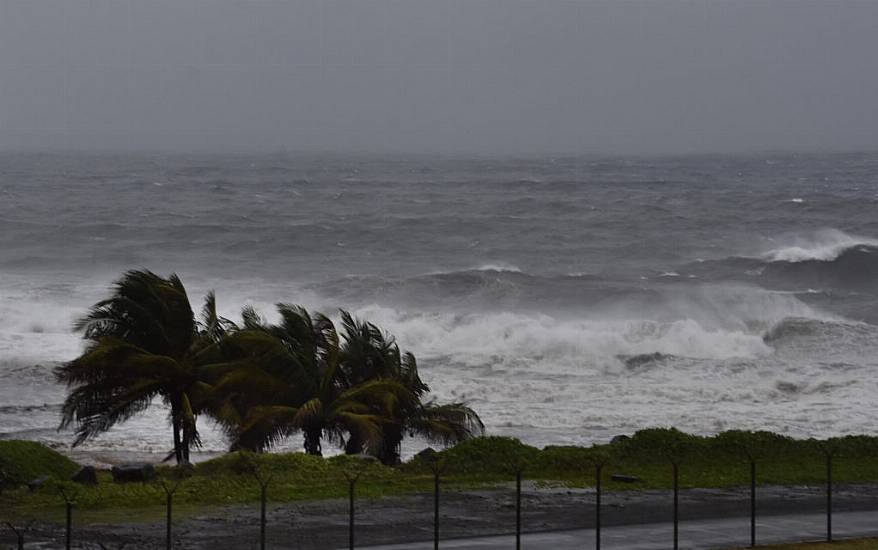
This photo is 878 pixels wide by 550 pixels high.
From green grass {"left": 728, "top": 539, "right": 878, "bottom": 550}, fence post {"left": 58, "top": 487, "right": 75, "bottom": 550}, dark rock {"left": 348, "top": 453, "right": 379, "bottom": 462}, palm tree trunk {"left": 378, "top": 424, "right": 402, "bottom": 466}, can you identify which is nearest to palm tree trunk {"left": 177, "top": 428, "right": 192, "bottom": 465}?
dark rock {"left": 348, "top": 453, "right": 379, "bottom": 462}

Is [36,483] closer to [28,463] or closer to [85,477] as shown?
[85,477]

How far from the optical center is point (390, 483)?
23922mm

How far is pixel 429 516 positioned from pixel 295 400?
5.53m

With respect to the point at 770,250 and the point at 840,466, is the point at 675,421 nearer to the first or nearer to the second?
the point at 840,466

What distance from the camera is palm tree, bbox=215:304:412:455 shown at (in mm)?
25562

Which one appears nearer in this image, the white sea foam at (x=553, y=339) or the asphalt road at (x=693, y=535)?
the asphalt road at (x=693, y=535)

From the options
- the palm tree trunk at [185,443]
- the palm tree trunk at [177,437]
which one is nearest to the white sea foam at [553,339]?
the palm tree trunk at [185,443]

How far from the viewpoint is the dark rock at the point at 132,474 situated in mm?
24000

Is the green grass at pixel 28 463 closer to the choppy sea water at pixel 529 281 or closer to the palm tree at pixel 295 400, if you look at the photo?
the palm tree at pixel 295 400

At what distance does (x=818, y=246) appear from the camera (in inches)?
3349

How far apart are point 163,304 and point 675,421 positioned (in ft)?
51.6

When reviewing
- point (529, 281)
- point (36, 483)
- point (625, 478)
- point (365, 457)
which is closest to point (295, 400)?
point (365, 457)

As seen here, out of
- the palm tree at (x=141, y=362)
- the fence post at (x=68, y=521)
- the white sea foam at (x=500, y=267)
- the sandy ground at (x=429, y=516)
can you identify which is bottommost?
the white sea foam at (x=500, y=267)

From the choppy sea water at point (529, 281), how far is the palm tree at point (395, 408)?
587 cm
